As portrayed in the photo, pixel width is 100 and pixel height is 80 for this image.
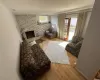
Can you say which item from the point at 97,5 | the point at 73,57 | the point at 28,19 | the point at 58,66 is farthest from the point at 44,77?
the point at 28,19

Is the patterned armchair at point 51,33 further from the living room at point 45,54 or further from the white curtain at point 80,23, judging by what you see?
the white curtain at point 80,23

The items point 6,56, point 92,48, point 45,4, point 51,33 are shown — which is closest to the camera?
point 6,56

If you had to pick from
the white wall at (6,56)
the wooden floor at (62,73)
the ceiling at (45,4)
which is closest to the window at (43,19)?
the ceiling at (45,4)

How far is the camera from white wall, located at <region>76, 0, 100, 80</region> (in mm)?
1322

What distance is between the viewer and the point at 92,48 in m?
1.53

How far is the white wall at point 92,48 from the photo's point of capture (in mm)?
1322

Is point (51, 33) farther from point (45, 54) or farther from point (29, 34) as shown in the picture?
point (45, 54)

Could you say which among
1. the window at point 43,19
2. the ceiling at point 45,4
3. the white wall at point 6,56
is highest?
the ceiling at point 45,4

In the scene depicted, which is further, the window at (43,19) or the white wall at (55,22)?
the window at (43,19)

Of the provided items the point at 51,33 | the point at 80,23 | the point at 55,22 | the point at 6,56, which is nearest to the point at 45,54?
the point at 6,56

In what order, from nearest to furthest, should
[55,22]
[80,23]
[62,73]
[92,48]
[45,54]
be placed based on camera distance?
1. [92,48]
2. [62,73]
3. [45,54]
4. [80,23]
5. [55,22]

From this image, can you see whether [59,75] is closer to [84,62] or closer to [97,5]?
[84,62]

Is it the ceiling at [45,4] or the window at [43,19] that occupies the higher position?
the ceiling at [45,4]

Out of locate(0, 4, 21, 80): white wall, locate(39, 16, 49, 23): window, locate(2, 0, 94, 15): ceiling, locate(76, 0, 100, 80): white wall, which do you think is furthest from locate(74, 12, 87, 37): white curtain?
locate(0, 4, 21, 80): white wall
